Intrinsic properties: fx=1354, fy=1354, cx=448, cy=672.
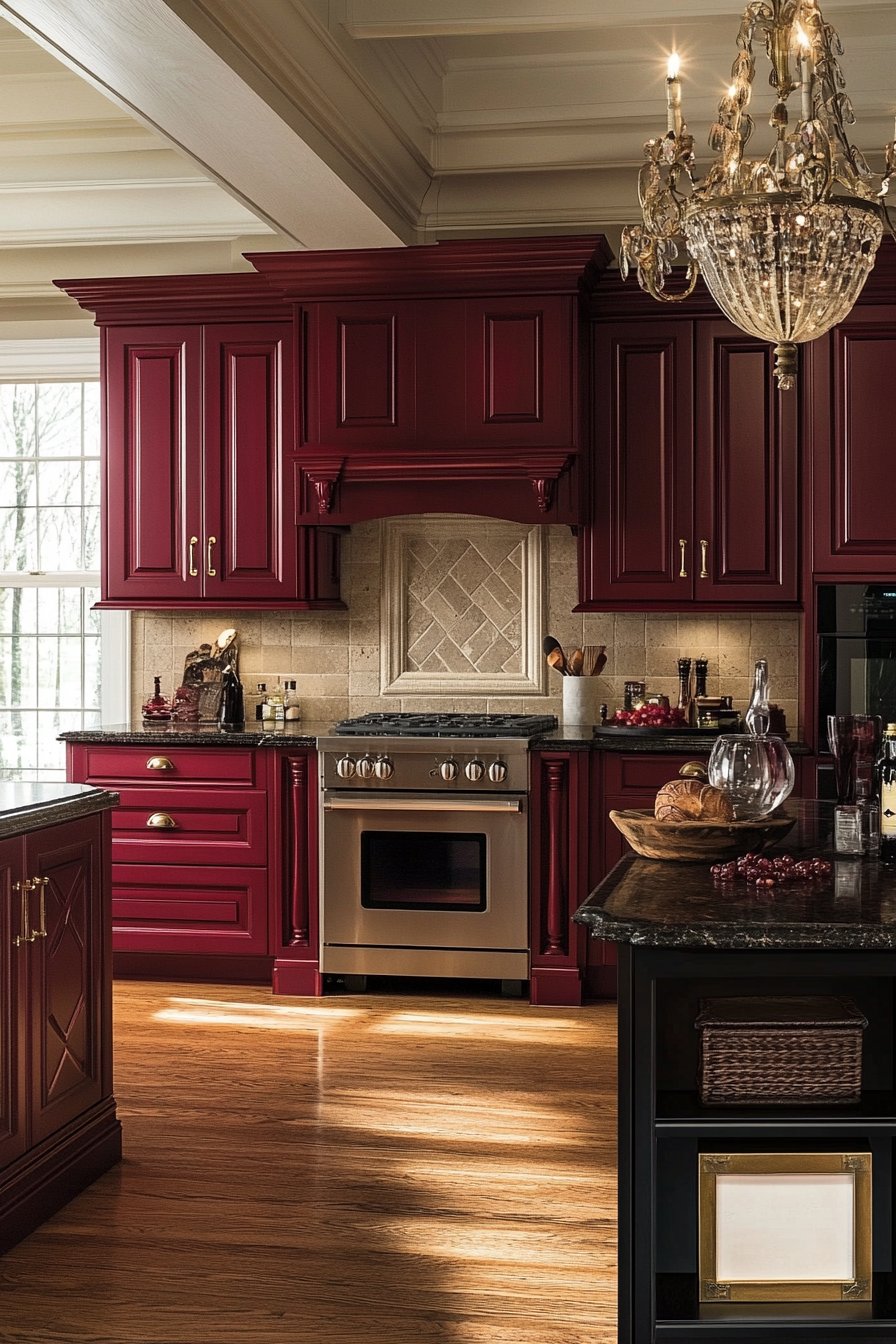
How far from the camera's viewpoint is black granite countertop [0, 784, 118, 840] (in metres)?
2.98

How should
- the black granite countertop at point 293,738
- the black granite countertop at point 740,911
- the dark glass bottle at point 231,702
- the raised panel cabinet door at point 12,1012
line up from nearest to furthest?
the black granite countertop at point 740,911 → the raised panel cabinet door at point 12,1012 → the black granite countertop at point 293,738 → the dark glass bottle at point 231,702

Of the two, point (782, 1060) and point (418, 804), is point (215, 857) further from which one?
point (782, 1060)

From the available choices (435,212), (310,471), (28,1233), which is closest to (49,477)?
(310,471)

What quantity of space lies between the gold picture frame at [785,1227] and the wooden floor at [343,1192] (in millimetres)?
435

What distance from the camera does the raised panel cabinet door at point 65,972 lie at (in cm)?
306

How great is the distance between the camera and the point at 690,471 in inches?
201

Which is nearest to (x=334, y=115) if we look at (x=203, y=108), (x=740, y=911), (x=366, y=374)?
(x=203, y=108)

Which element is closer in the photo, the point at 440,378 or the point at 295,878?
the point at 295,878

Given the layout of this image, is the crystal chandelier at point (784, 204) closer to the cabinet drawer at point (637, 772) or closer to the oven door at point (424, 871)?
the cabinet drawer at point (637, 772)

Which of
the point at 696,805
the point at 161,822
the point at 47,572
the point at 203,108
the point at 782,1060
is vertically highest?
the point at 203,108

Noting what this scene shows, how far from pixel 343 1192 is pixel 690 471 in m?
3.00

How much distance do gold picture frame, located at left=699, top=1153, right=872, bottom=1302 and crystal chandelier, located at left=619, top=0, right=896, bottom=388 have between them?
148 cm

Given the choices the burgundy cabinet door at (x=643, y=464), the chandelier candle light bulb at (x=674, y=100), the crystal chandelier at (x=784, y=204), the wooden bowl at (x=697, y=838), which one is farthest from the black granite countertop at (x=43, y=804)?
the burgundy cabinet door at (x=643, y=464)

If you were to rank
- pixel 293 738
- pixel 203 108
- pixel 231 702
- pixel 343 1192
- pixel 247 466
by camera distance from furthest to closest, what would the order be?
1. pixel 231 702
2. pixel 247 466
3. pixel 293 738
4. pixel 203 108
5. pixel 343 1192
